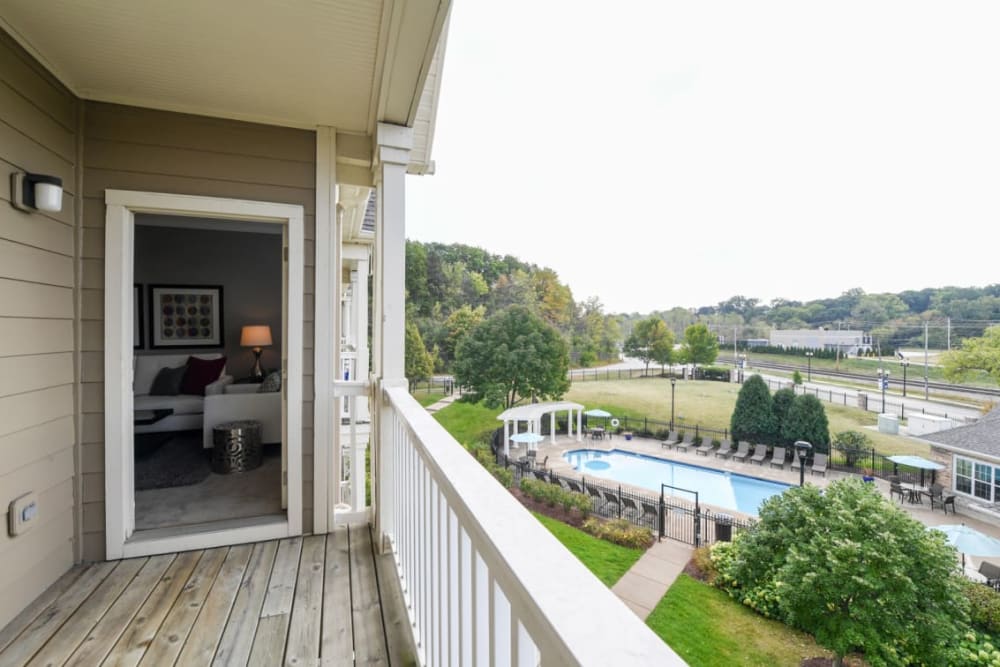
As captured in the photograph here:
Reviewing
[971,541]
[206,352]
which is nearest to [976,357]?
[971,541]

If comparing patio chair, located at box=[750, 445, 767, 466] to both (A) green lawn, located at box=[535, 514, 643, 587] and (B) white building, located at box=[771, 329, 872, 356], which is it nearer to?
(B) white building, located at box=[771, 329, 872, 356]

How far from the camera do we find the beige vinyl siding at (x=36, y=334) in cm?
175

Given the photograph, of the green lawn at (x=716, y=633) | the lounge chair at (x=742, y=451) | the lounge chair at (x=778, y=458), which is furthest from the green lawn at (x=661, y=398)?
the green lawn at (x=716, y=633)

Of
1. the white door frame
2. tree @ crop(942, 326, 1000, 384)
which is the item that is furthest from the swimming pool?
the white door frame

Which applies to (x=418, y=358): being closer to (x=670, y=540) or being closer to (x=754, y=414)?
(x=670, y=540)

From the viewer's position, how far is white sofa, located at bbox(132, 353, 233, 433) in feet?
14.8

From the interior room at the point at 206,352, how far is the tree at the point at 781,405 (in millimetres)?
9172

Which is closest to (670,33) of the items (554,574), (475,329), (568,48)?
(568,48)

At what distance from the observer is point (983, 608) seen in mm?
3762

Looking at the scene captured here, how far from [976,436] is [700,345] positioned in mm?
4965

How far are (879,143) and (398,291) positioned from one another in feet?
37.3

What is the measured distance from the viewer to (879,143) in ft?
29.8

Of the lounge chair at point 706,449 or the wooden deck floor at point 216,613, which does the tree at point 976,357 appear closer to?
the lounge chair at point 706,449

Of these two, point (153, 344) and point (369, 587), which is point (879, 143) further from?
point (153, 344)
